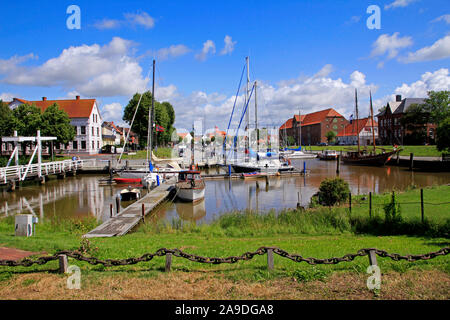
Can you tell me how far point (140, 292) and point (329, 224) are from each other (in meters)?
9.73

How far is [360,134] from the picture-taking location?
121m

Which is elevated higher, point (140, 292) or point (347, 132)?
point (347, 132)

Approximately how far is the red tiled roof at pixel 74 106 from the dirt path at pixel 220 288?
72887mm

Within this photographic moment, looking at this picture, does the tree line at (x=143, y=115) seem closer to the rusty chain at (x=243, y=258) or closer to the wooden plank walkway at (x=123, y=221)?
the wooden plank walkway at (x=123, y=221)

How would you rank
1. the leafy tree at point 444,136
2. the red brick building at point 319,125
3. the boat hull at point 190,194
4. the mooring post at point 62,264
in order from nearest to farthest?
the mooring post at point 62,264 → the boat hull at point 190,194 → the leafy tree at point 444,136 → the red brick building at point 319,125

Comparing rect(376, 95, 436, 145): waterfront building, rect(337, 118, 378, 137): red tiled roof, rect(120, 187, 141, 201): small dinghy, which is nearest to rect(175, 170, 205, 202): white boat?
rect(120, 187, 141, 201): small dinghy

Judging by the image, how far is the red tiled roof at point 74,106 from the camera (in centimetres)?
7394

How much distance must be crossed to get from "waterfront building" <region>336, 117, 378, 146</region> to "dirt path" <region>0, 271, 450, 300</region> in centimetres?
10963

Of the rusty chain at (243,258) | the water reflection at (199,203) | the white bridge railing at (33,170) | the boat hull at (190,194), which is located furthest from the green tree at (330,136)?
the rusty chain at (243,258)

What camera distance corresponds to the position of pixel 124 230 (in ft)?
53.1
